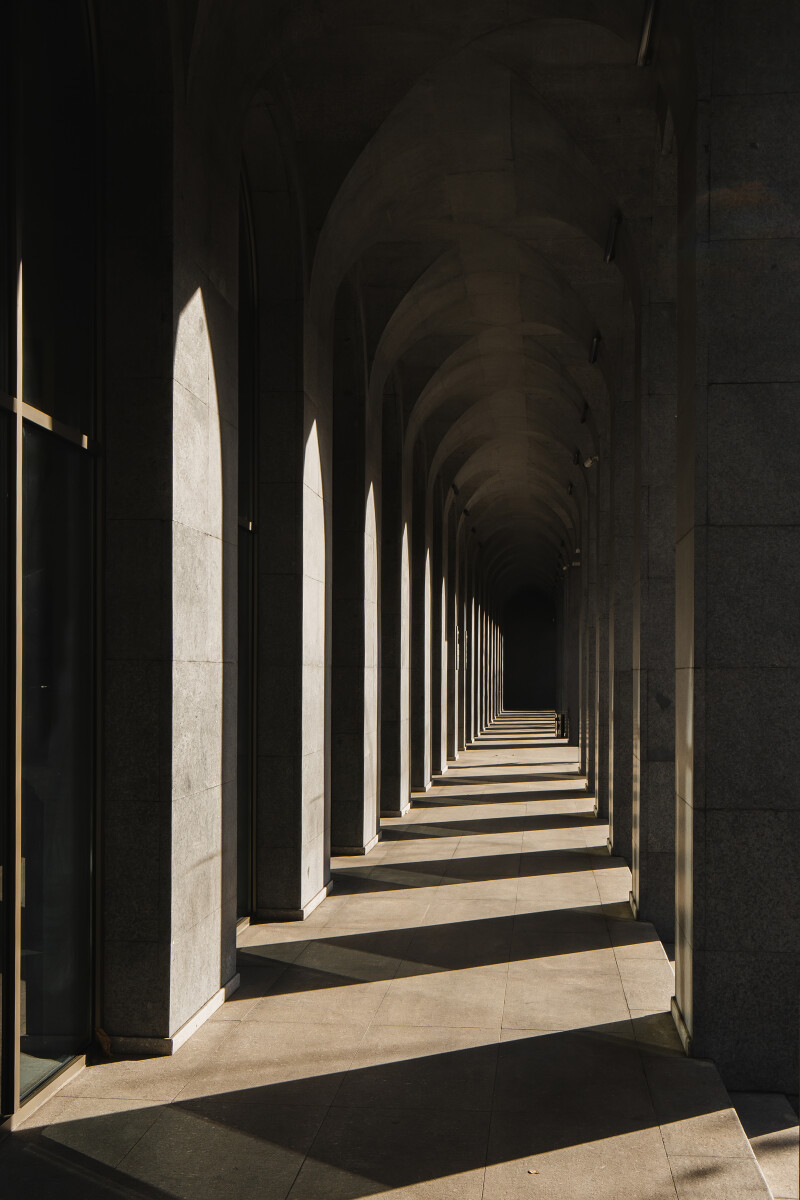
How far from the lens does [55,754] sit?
595 centimetres

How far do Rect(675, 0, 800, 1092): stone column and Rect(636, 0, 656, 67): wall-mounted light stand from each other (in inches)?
42.1

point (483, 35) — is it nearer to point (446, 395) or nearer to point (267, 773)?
point (267, 773)

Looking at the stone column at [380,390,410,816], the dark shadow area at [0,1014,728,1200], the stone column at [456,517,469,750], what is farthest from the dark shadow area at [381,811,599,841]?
the stone column at [456,517,469,750]

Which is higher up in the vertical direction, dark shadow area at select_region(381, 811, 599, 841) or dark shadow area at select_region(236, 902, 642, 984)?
dark shadow area at select_region(236, 902, 642, 984)

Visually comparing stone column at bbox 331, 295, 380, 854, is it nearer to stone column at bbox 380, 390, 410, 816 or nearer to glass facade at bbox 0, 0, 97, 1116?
stone column at bbox 380, 390, 410, 816

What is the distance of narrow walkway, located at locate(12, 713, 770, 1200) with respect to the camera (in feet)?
16.4

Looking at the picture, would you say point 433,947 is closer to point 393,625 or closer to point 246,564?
point 246,564

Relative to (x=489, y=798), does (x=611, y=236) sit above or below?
above

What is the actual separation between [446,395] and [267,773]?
11102 mm

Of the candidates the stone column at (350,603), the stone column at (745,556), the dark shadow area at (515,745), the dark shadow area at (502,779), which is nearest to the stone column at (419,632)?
the dark shadow area at (502,779)

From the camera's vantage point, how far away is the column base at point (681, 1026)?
659 centimetres

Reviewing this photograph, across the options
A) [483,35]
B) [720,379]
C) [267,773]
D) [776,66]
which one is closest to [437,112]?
[483,35]

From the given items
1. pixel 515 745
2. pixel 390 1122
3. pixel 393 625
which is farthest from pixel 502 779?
pixel 390 1122

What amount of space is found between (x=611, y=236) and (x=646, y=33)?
122 inches
